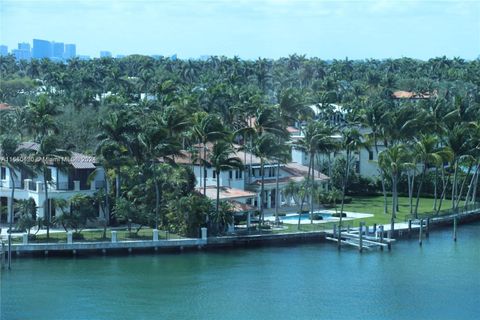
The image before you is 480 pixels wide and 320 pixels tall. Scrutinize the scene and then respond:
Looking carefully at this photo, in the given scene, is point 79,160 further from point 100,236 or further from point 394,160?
point 394,160

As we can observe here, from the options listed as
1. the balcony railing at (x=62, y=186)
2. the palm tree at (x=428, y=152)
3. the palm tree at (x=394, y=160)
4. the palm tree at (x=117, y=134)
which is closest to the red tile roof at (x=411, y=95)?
the palm tree at (x=428, y=152)

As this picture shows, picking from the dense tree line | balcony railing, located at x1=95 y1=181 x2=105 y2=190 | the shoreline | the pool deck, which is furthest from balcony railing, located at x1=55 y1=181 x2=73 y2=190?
the pool deck

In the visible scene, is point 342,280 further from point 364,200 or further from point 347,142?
point 364,200

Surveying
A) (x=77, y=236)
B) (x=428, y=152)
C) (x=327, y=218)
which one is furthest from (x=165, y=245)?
(x=428, y=152)

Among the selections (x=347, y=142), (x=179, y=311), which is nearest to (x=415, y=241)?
(x=347, y=142)

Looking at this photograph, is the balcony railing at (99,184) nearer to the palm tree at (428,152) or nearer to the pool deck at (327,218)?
the pool deck at (327,218)
